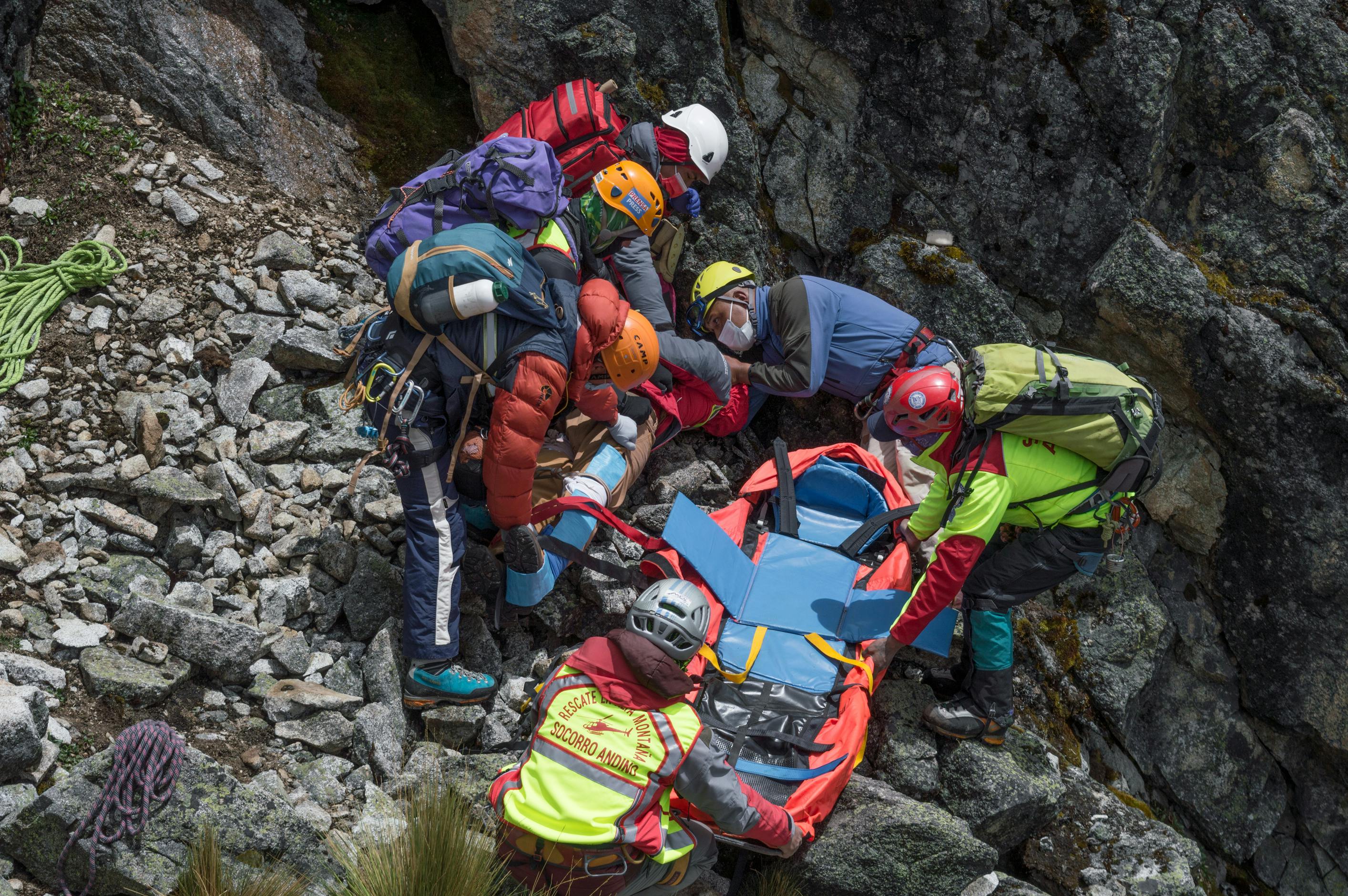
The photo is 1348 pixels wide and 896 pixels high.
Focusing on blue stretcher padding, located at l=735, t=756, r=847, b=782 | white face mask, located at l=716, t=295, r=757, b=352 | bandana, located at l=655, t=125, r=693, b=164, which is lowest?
blue stretcher padding, located at l=735, t=756, r=847, b=782

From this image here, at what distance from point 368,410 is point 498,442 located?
0.80 metres

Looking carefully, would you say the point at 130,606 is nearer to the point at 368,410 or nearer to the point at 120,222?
the point at 368,410

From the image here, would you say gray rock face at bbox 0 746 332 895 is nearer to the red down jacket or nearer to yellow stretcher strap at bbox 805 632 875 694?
the red down jacket

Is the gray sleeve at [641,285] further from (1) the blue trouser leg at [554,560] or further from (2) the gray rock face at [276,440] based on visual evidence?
(2) the gray rock face at [276,440]

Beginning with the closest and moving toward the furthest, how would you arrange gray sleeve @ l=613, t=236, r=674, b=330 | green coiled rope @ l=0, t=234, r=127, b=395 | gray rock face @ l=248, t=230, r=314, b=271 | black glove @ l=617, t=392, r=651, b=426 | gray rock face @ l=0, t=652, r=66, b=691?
Result: gray rock face @ l=0, t=652, r=66, b=691 < green coiled rope @ l=0, t=234, r=127, b=395 < black glove @ l=617, t=392, r=651, b=426 < gray rock face @ l=248, t=230, r=314, b=271 < gray sleeve @ l=613, t=236, r=674, b=330

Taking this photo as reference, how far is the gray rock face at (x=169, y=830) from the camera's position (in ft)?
13.3

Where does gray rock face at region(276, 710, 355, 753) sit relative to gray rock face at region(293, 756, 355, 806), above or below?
above

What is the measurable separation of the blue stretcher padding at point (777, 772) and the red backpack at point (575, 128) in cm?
441

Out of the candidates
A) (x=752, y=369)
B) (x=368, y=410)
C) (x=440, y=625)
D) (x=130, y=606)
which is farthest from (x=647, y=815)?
(x=752, y=369)

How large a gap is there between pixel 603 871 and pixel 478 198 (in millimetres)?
4018

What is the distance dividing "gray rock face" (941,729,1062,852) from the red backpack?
16.1ft

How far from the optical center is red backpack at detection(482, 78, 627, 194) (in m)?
7.19

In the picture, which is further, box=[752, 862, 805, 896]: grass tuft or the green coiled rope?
the green coiled rope

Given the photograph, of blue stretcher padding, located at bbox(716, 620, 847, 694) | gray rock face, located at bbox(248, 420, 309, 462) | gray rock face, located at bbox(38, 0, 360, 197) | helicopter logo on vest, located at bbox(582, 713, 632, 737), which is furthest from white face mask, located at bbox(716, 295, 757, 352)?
helicopter logo on vest, located at bbox(582, 713, 632, 737)
